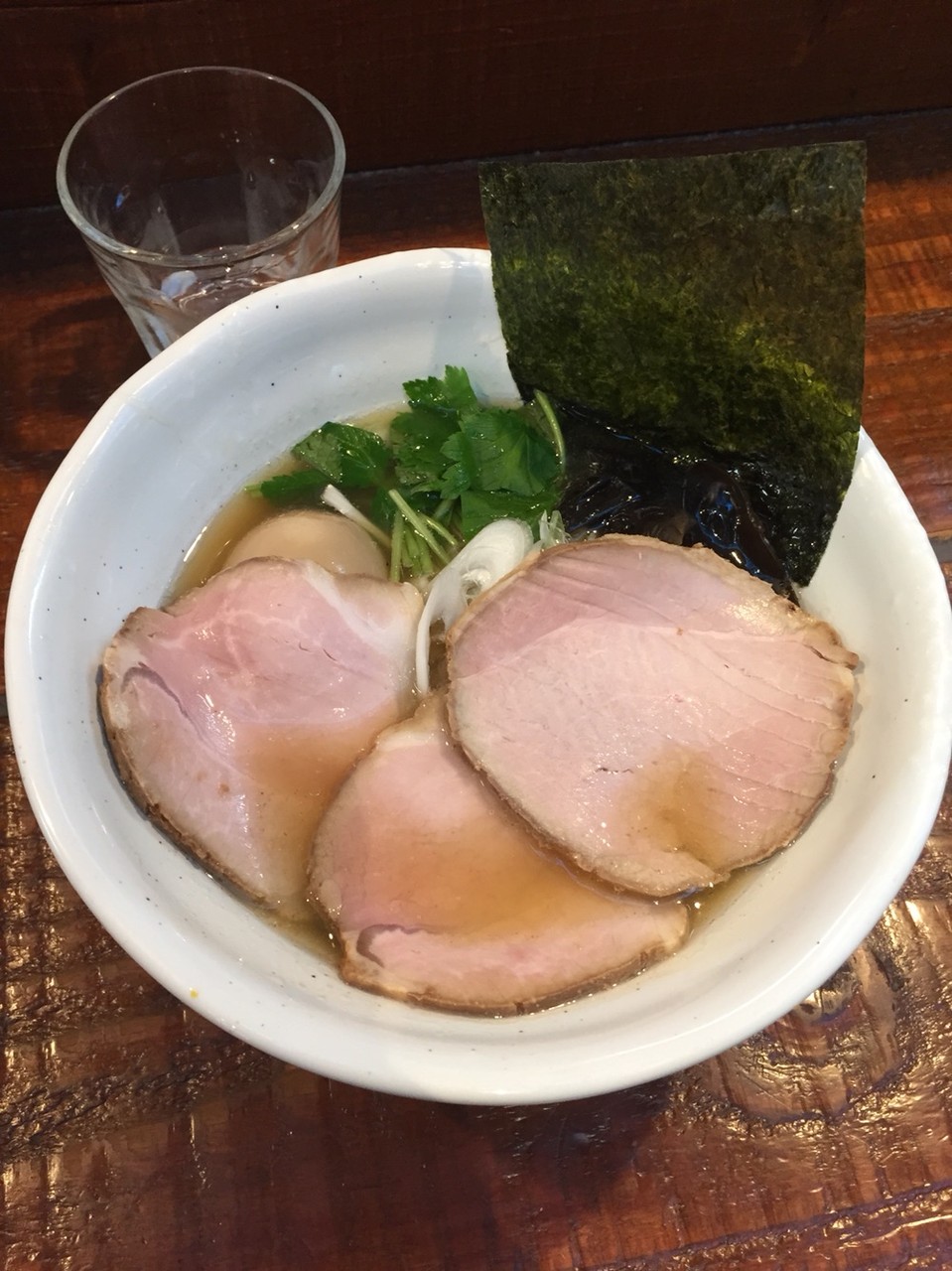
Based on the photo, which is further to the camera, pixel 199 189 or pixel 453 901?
pixel 199 189

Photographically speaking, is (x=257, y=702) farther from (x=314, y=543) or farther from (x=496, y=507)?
(x=496, y=507)

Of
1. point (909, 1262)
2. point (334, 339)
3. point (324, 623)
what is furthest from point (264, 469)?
point (909, 1262)

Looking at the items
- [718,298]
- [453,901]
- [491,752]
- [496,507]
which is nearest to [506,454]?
[496,507]

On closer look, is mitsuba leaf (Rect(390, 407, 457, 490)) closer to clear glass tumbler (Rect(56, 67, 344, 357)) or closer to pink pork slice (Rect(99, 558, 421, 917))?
pink pork slice (Rect(99, 558, 421, 917))

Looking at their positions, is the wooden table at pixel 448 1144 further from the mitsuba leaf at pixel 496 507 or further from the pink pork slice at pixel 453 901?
the mitsuba leaf at pixel 496 507

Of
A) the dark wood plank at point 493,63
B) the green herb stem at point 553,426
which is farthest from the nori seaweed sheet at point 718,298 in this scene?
the dark wood plank at point 493,63

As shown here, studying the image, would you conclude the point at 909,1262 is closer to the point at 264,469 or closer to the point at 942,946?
the point at 942,946
